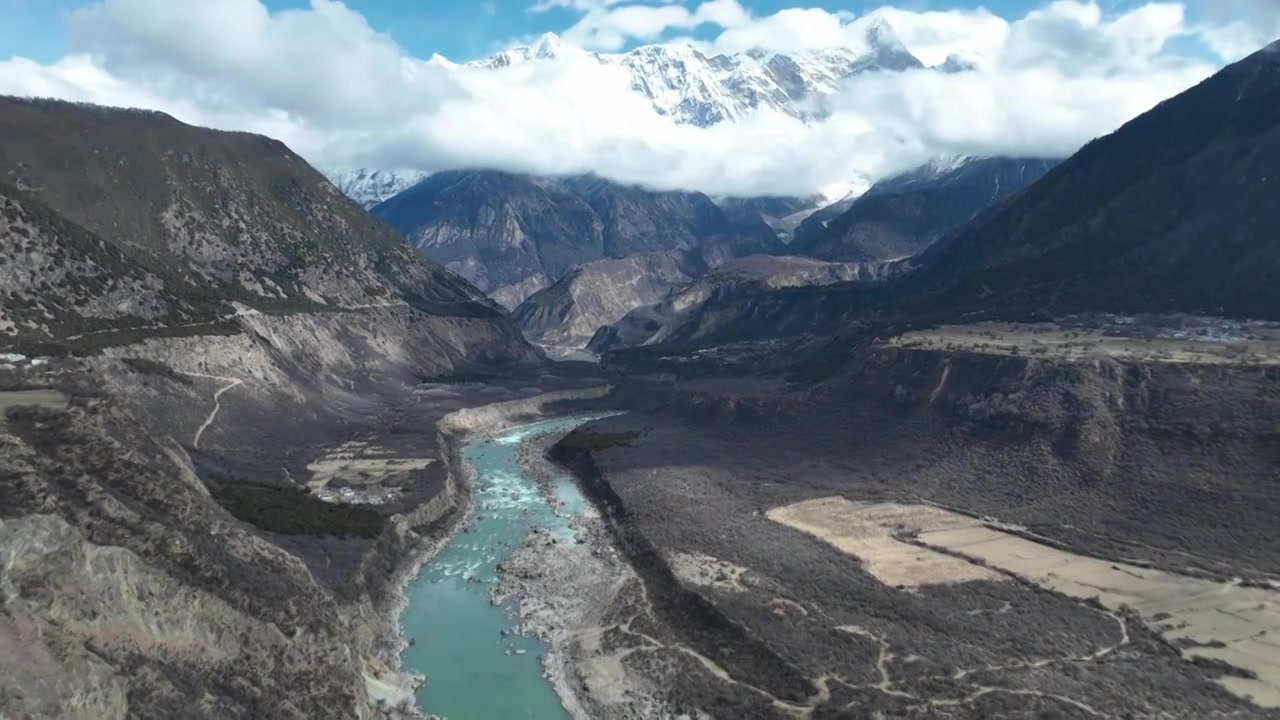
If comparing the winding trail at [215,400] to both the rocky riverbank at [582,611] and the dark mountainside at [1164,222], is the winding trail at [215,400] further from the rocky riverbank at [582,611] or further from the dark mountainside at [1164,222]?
the dark mountainside at [1164,222]

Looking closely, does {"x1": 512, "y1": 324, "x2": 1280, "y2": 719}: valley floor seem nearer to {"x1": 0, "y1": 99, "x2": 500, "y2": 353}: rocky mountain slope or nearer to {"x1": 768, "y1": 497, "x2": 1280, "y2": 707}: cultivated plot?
{"x1": 768, "y1": 497, "x2": 1280, "y2": 707}: cultivated plot

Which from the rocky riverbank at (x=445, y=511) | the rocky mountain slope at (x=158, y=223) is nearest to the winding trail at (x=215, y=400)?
the rocky mountain slope at (x=158, y=223)

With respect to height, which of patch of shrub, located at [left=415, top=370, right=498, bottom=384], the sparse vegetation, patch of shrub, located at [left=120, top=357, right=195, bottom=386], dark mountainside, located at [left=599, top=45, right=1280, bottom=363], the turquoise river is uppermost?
dark mountainside, located at [left=599, top=45, right=1280, bottom=363]

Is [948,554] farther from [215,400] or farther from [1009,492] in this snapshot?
[215,400]

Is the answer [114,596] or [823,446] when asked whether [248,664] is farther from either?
[823,446]

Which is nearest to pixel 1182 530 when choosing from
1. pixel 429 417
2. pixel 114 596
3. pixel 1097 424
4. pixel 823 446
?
pixel 1097 424

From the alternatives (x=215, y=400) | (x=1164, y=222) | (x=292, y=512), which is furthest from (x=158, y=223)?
(x=1164, y=222)

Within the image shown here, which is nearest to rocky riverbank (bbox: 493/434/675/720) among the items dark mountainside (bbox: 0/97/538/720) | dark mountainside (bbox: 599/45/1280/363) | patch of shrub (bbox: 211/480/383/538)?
dark mountainside (bbox: 0/97/538/720)
